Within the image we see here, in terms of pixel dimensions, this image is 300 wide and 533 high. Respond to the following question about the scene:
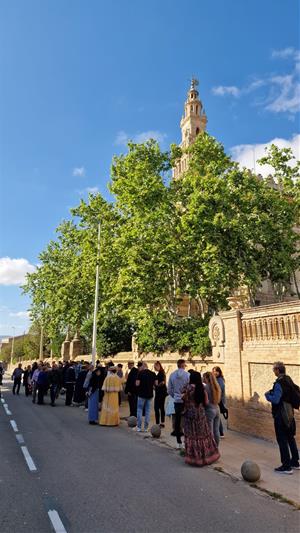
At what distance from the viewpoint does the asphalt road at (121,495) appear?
195 inches

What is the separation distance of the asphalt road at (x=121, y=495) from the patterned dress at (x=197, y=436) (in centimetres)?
23

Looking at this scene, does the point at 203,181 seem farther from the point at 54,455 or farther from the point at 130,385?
the point at 54,455

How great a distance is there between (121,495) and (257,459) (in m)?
3.75

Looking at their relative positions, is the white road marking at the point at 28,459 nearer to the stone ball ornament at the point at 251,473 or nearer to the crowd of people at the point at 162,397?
the crowd of people at the point at 162,397

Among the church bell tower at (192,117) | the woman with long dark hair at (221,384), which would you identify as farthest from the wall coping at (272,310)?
the church bell tower at (192,117)

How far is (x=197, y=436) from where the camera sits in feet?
26.1

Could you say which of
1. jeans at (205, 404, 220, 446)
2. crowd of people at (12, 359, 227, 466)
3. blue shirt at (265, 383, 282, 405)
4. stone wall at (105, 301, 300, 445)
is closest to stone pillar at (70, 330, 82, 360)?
crowd of people at (12, 359, 227, 466)

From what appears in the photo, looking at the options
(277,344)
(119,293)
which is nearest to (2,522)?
(277,344)

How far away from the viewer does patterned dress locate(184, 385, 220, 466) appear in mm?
7898

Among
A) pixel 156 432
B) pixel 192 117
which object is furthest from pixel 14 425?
pixel 192 117

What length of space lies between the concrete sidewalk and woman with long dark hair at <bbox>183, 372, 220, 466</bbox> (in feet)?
0.93

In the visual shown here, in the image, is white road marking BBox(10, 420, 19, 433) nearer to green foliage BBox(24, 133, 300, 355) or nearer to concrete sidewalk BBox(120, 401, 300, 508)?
concrete sidewalk BBox(120, 401, 300, 508)

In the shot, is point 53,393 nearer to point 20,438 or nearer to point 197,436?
point 20,438

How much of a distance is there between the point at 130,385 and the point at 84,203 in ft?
53.5
